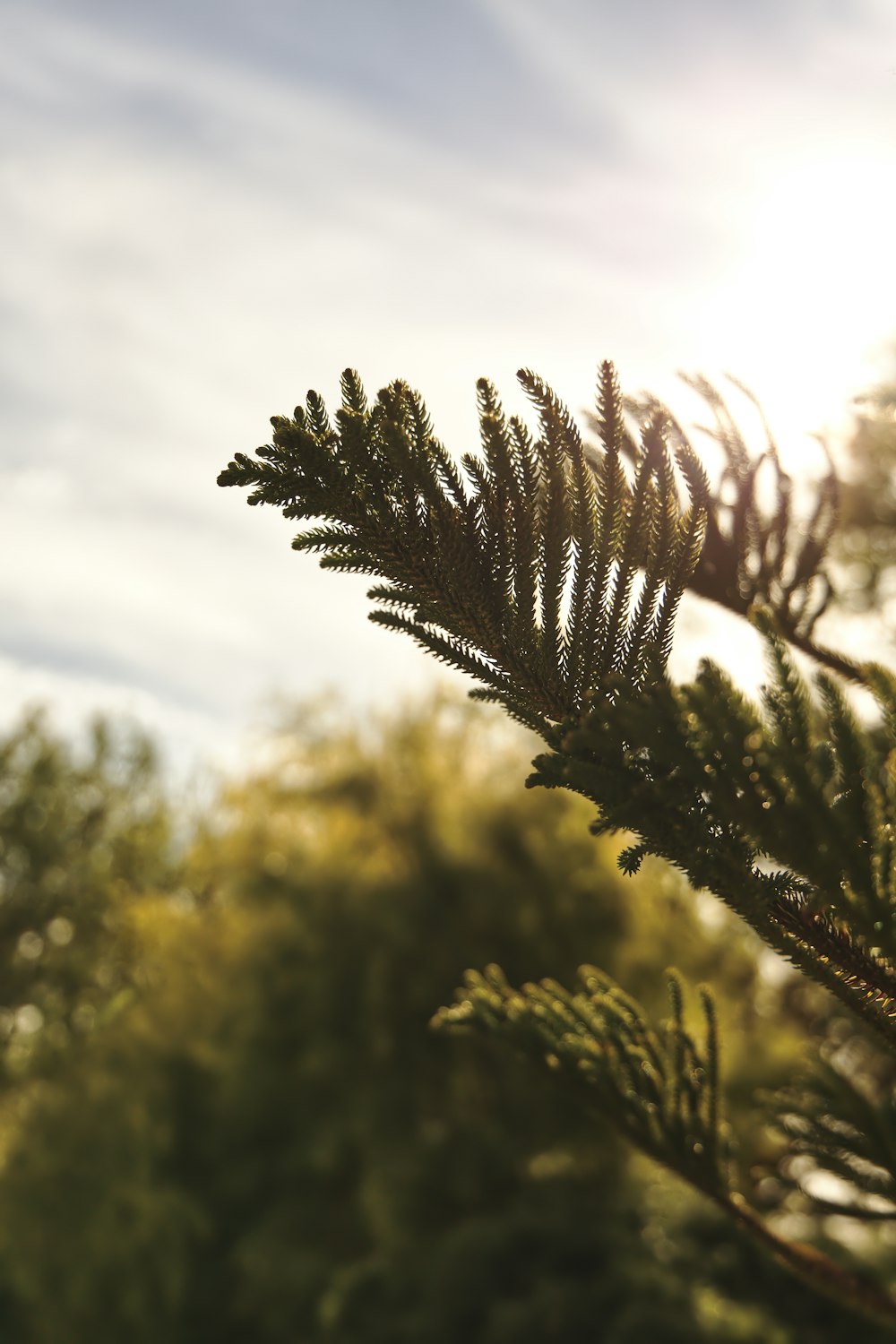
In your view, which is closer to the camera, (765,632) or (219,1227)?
(765,632)

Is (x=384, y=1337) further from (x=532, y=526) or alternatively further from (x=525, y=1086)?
(x=532, y=526)

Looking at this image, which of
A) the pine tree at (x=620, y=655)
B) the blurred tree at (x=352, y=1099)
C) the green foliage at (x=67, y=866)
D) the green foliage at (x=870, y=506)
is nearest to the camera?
the pine tree at (x=620, y=655)

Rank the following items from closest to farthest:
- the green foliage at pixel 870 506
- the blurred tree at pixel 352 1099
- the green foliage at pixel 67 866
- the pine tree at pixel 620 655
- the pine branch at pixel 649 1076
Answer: the pine tree at pixel 620 655 → the pine branch at pixel 649 1076 → the green foliage at pixel 870 506 → the blurred tree at pixel 352 1099 → the green foliage at pixel 67 866

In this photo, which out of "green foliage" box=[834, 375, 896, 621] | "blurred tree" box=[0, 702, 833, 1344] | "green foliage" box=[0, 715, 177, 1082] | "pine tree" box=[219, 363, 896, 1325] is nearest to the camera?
"pine tree" box=[219, 363, 896, 1325]

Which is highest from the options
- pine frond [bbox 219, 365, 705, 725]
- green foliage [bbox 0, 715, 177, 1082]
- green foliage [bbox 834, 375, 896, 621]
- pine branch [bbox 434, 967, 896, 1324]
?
green foliage [bbox 0, 715, 177, 1082]

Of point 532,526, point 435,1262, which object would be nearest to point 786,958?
point 532,526

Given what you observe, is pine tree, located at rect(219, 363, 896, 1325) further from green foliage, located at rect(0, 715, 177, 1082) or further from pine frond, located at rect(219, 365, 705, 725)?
green foliage, located at rect(0, 715, 177, 1082)

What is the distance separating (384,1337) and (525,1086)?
2.59m

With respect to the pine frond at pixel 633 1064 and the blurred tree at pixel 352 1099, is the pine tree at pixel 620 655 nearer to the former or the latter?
the pine frond at pixel 633 1064

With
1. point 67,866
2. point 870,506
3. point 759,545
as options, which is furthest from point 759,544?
point 67,866

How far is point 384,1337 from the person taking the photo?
26.0ft

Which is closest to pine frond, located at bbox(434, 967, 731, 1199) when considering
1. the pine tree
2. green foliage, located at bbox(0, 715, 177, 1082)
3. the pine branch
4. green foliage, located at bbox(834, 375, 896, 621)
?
the pine branch

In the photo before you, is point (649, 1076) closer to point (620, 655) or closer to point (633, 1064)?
point (633, 1064)

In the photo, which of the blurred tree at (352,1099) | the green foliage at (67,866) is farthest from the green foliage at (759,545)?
the green foliage at (67,866)
